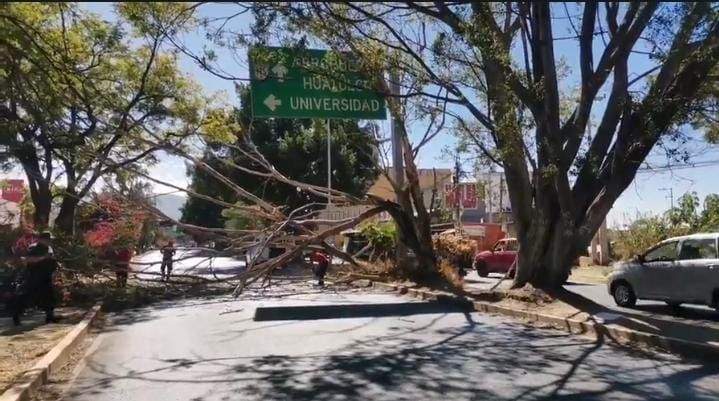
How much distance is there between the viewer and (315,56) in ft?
48.7

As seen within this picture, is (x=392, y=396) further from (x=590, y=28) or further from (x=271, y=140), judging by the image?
(x=271, y=140)

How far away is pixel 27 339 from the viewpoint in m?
11.2

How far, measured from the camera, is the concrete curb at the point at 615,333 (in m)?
9.12

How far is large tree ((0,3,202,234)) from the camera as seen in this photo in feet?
33.4

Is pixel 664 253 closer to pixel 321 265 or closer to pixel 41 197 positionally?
pixel 321 265

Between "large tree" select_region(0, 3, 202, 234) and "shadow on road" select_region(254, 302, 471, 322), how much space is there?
207 inches

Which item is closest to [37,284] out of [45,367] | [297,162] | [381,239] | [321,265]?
[45,367]

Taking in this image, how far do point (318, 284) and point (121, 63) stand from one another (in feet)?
28.4

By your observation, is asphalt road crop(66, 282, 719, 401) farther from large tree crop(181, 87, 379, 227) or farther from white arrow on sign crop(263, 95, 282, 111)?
large tree crop(181, 87, 379, 227)

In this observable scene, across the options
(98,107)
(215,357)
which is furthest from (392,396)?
(98,107)

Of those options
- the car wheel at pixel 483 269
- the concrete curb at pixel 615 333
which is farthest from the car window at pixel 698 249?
the car wheel at pixel 483 269

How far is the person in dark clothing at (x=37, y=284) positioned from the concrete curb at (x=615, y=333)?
8736 mm

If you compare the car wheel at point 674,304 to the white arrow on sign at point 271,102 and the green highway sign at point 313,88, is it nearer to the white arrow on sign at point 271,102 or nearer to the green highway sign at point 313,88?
the green highway sign at point 313,88

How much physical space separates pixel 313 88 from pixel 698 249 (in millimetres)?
8634
